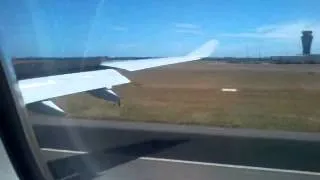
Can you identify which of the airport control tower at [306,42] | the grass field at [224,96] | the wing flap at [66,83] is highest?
the airport control tower at [306,42]

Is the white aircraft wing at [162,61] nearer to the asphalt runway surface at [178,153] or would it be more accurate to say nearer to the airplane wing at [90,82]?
the airplane wing at [90,82]

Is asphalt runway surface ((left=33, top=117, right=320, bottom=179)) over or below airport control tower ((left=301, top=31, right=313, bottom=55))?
below

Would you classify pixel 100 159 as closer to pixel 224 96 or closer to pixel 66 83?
pixel 66 83

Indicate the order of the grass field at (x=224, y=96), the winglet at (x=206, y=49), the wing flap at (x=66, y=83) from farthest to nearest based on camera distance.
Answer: the grass field at (x=224, y=96), the winglet at (x=206, y=49), the wing flap at (x=66, y=83)

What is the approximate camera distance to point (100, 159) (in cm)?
522

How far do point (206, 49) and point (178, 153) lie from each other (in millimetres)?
3549

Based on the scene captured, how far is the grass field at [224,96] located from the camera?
15.0ft

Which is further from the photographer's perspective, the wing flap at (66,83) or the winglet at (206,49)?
the winglet at (206,49)

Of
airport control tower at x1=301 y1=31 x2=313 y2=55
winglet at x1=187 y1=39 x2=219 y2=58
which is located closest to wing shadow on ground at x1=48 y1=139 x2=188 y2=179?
winglet at x1=187 y1=39 x2=219 y2=58

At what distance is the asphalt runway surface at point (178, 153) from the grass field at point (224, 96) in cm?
30

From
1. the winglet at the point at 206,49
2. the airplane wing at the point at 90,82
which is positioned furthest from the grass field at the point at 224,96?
the winglet at the point at 206,49

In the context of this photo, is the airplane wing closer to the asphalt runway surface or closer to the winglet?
the winglet

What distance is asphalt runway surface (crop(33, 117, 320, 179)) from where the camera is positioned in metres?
4.63

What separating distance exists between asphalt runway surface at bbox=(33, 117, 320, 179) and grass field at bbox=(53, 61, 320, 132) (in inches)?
12.0
